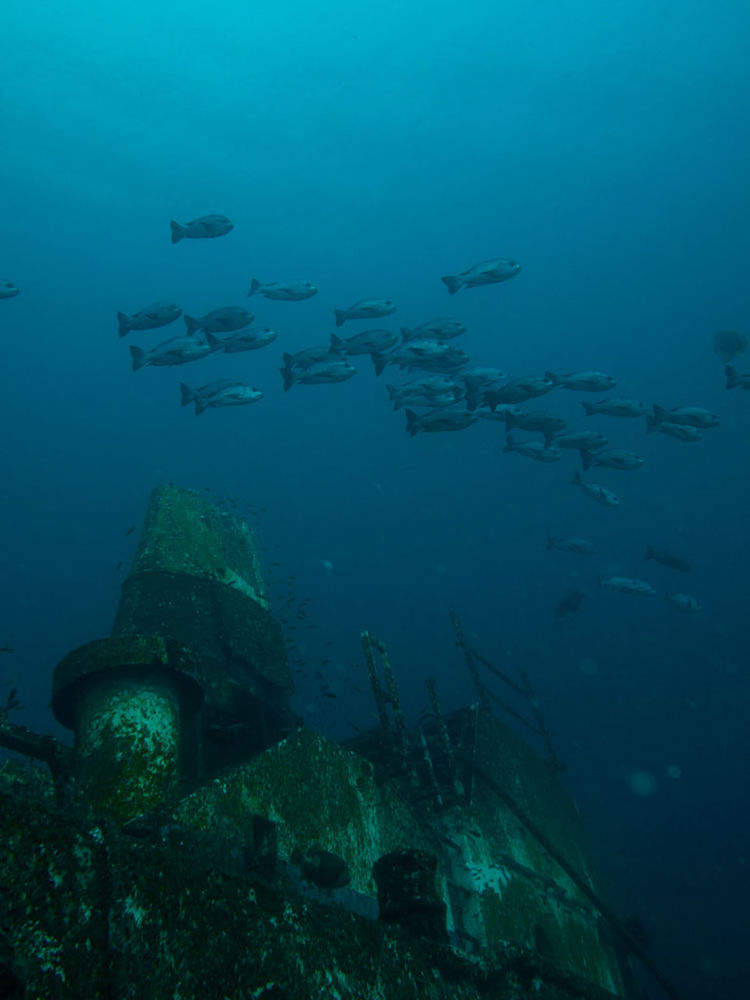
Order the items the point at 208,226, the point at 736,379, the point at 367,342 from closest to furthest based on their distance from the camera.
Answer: the point at 208,226
the point at 367,342
the point at 736,379

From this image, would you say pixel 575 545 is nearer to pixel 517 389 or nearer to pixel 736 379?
pixel 736 379

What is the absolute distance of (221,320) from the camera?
10.8 meters

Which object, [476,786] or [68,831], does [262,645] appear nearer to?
[476,786]

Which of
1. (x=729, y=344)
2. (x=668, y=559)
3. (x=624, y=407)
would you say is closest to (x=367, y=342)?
(x=624, y=407)

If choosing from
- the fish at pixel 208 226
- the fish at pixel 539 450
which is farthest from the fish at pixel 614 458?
the fish at pixel 208 226

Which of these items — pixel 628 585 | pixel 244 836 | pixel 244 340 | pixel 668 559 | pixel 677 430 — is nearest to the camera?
pixel 244 836

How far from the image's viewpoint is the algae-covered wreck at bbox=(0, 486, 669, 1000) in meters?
1.75

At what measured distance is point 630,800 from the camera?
45375 mm

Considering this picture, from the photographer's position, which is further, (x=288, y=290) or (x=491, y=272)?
(x=288, y=290)

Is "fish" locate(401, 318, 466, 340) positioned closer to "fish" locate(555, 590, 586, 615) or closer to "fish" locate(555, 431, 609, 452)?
"fish" locate(555, 431, 609, 452)

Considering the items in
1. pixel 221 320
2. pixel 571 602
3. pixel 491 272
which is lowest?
pixel 571 602

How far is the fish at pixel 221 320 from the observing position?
10758mm

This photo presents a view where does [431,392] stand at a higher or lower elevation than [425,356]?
lower

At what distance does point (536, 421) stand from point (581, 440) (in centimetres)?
106
